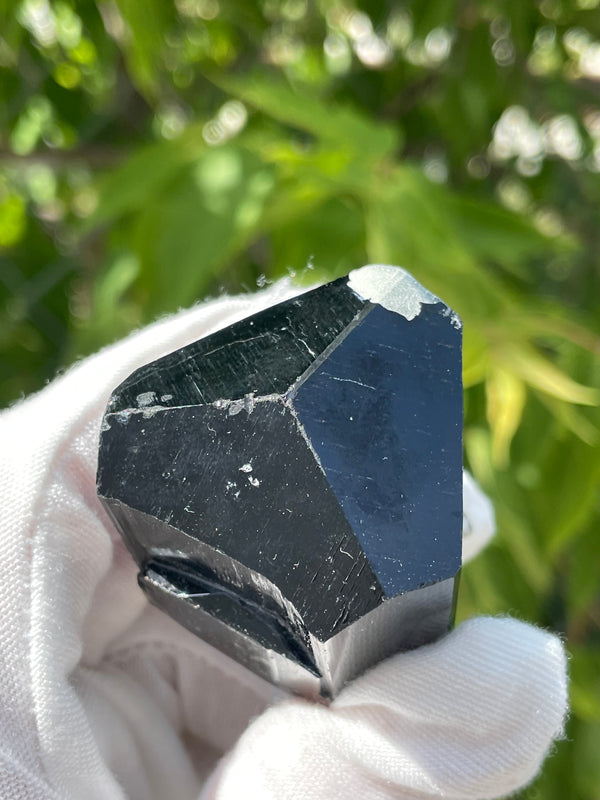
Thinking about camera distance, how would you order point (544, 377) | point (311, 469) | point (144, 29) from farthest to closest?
point (144, 29) → point (544, 377) → point (311, 469)

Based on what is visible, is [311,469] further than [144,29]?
No

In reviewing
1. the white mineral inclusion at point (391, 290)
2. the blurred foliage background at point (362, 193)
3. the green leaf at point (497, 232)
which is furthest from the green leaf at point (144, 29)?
the white mineral inclusion at point (391, 290)

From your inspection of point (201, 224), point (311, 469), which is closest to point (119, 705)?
point (311, 469)

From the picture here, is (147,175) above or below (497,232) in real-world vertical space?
above

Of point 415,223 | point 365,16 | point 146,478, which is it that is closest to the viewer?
point 146,478

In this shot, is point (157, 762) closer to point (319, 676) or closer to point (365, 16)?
point (319, 676)

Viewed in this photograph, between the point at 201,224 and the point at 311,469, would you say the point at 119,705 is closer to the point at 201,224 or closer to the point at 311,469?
the point at 311,469

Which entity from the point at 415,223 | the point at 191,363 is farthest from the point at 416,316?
the point at 415,223
